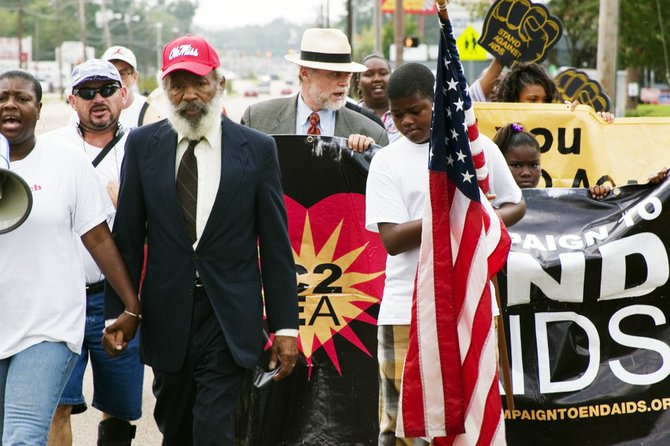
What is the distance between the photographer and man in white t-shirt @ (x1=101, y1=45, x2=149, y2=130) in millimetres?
7844

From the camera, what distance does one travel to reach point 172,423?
477 centimetres

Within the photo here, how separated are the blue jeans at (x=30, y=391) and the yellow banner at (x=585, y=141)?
3.32m

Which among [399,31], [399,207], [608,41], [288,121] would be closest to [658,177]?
[399,207]

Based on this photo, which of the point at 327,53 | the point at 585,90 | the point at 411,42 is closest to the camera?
the point at 327,53

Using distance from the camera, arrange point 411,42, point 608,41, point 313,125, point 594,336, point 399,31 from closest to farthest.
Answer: point 594,336 < point 313,125 < point 608,41 < point 399,31 < point 411,42

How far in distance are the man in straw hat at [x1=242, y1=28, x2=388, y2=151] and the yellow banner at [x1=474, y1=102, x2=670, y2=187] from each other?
80cm

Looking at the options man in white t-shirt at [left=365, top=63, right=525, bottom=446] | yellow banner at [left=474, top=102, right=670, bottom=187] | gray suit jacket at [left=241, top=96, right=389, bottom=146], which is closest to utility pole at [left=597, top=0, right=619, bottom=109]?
yellow banner at [left=474, top=102, right=670, bottom=187]

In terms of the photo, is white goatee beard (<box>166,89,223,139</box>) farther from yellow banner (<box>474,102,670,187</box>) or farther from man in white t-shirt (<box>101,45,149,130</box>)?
man in white t-shirt (<box>101,45,149,130</box>)

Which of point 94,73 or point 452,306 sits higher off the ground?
point 94,73

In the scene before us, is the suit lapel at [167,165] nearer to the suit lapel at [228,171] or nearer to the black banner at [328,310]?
the suit lapel at [228,171]

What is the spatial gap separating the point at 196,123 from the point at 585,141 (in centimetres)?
320

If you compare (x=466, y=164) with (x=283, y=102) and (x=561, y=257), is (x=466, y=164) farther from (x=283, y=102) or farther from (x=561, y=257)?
(x=283, y=102)

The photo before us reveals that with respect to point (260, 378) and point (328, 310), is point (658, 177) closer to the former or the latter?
point (328, 310)

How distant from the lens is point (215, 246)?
15.3 ft
